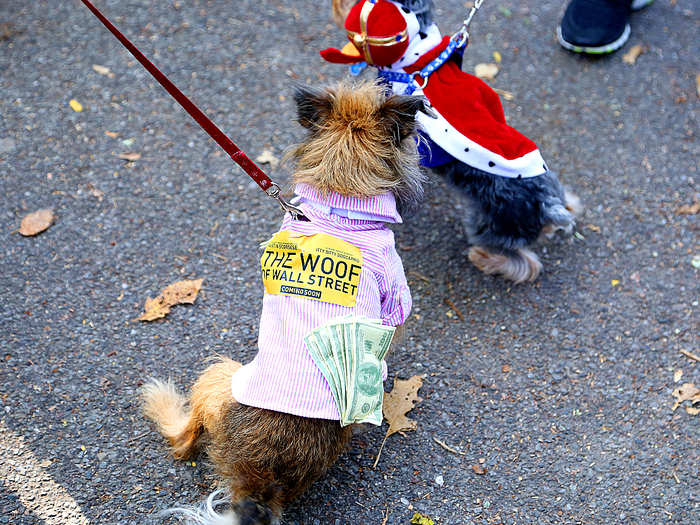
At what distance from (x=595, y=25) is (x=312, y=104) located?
2952 millimetres

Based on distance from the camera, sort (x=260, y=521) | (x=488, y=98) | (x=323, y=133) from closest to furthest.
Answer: (x=260, y=521) < (x=323, y=133) < (x=488, y=98)

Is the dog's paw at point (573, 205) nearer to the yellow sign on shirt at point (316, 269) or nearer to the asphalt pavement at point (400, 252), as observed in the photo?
the asphalt pavement at point (400, 252)

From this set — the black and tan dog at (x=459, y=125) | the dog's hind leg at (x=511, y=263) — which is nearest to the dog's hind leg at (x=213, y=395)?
the black and tan dog at (x=459, y=125)

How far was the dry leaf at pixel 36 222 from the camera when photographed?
3379mm

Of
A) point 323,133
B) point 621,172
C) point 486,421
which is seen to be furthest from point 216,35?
point 486,421

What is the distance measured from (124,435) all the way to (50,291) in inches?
37.9

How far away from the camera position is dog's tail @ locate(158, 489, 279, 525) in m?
2.12

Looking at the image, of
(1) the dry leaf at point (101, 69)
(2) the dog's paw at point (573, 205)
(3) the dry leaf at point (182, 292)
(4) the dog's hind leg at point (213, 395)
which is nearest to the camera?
(4) the dog's hind leg at point (213, 395)

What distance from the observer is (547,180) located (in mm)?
3072

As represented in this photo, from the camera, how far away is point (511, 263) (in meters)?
3.31

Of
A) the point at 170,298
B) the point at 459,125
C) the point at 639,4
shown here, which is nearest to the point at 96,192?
the point at 170,298

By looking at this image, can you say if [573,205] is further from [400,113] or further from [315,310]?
[315,310]

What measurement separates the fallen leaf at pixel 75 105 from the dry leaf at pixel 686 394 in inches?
156

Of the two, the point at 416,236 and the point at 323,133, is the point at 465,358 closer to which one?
the point at 416,236
